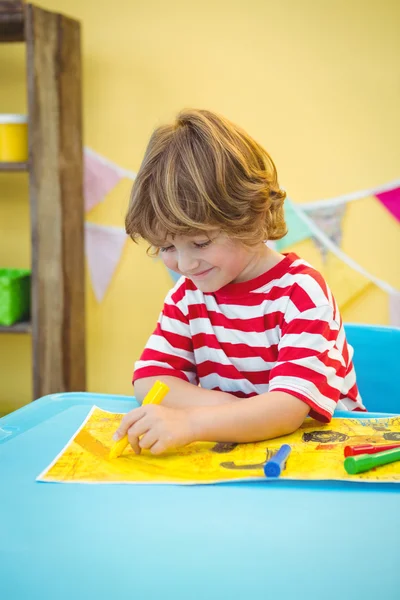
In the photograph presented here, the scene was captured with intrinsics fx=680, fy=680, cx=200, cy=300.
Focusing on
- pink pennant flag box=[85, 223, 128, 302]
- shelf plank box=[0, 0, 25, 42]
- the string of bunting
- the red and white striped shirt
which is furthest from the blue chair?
shelf plank box=[0, 0, 25, 42]

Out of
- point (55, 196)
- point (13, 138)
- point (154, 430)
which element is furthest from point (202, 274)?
point (13, 138)

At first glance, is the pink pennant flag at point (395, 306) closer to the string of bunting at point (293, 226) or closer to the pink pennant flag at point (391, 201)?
the string of bunting at point (293, 226)

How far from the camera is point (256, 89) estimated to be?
2.05 meters

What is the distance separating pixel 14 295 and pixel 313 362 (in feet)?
4.35

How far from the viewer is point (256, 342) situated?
980mm

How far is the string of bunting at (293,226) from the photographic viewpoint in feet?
6.68

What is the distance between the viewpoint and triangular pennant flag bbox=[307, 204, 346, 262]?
2045 millimetres

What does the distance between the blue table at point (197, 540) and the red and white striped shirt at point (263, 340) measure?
8.7 inches

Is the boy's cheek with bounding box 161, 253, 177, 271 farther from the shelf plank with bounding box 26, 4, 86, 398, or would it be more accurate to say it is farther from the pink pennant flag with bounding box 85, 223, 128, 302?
the pink pennant flag with bounding box 85, 223, 128, 302

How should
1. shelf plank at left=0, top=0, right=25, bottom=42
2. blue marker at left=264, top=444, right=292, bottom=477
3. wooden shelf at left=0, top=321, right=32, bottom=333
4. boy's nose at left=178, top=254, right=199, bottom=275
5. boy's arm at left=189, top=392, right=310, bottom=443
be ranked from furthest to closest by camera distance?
wooden shelf at left=0, top=321, right=32, bottom=333 < shelf plank at left=0, top=0, right=25, bottom=42 < boy's nose at left=178, top=254, right=199, bottom=275 < boy's arm at left=189, top=392, right=310, bottom=443 < blue marker at left=264, top=444, right=292, bottom=477

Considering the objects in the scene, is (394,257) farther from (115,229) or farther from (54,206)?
(54,206)

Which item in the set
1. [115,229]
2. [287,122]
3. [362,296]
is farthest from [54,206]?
[362,296]

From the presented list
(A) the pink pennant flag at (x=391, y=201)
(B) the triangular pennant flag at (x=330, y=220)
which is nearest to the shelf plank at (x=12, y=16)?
(B) the triangular pennant flag at (x=330, y=220)

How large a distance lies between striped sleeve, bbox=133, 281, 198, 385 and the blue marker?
0.32 metres
